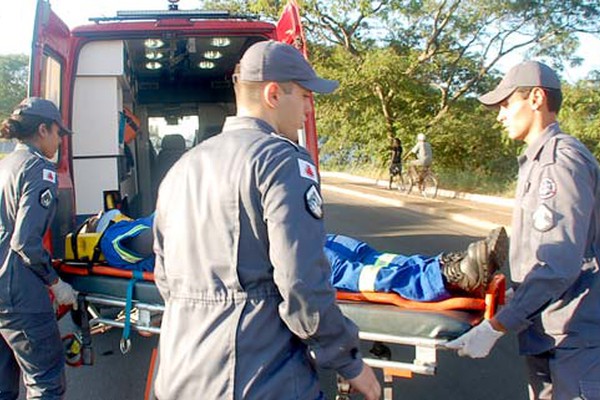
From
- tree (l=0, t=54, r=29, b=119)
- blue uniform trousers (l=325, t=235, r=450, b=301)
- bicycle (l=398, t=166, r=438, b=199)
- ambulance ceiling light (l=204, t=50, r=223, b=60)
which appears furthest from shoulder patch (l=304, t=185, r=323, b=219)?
tree (l=0, t=54, r=29, b=119)

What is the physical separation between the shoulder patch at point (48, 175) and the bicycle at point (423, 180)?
491 inches

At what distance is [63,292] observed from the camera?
116 inches

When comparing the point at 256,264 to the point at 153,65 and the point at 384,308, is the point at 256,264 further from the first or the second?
the point at 153,65

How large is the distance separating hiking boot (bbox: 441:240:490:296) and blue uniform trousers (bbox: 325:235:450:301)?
0.15 feet

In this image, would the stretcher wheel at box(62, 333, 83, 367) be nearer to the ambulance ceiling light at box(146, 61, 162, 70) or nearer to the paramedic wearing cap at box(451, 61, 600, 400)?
the paramedic wearing cap at box(451, 61, 600, 400)

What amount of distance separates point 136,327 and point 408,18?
1663cm

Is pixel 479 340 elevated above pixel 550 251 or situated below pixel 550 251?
below

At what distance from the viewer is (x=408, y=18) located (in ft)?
58.8

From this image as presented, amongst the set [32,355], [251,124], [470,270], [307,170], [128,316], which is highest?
[251,124]

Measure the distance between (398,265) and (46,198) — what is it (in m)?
1.64

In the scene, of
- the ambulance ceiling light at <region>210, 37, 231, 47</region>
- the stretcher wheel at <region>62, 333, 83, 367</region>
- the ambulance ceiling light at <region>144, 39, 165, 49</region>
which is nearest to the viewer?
the stretcher wheel at <region>62, 333, 83, 367</region>

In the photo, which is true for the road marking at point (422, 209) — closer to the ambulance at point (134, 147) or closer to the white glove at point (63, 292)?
the ambulance at point (134, 147)

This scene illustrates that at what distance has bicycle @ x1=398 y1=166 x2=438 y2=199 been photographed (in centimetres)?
1477

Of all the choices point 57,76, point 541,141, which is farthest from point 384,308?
point 57,76
